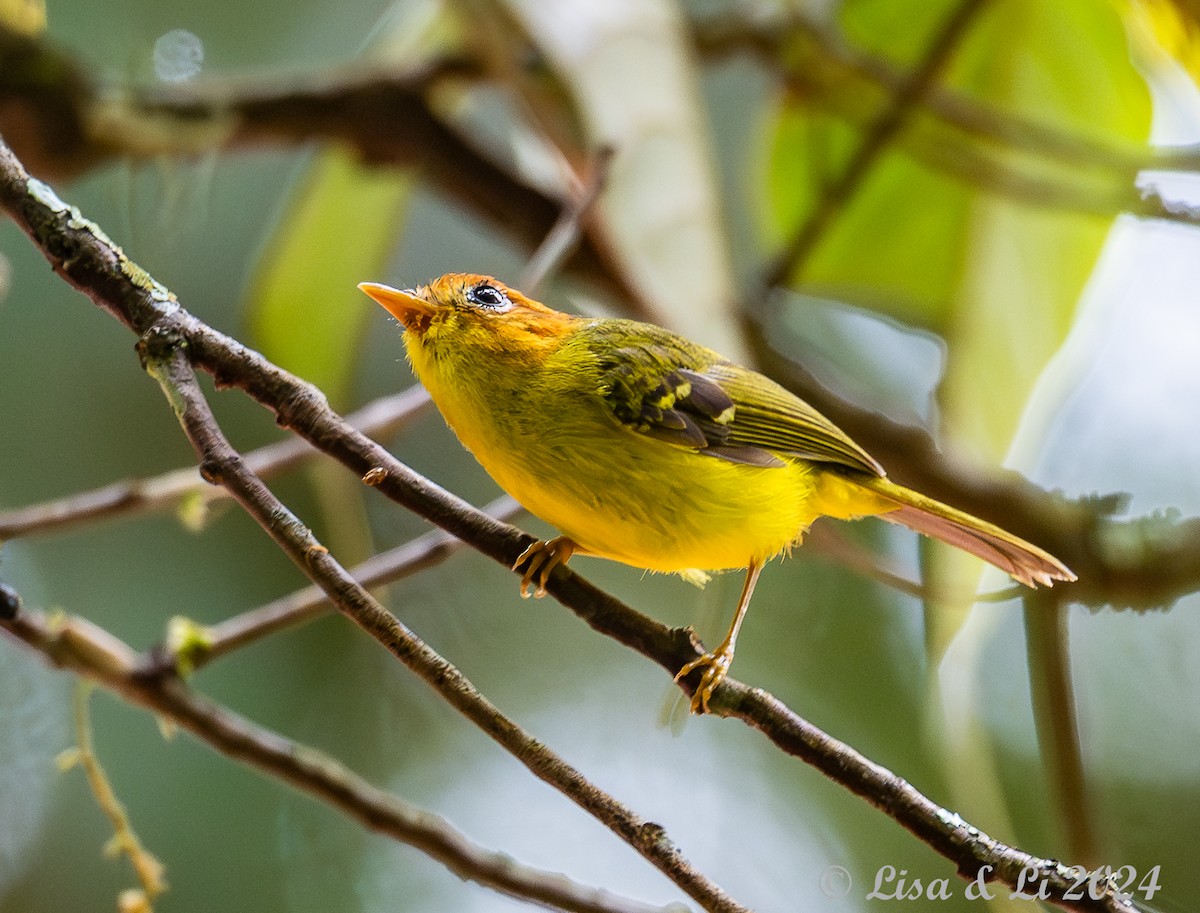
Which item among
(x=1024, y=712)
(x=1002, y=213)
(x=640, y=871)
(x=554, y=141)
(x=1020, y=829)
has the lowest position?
(x=640, y=871)

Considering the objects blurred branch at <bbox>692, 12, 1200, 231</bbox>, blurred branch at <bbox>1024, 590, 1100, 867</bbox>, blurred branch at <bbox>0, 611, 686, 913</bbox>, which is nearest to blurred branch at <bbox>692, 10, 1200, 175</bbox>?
blurred branch at <bbox>692, 12, 1200, 231</bbox>

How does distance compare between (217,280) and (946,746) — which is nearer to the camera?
(946,746)

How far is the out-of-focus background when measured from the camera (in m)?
1.64

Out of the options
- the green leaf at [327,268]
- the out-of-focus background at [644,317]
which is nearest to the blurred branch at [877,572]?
the out-of-focus background at [644,317]

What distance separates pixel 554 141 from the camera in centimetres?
197

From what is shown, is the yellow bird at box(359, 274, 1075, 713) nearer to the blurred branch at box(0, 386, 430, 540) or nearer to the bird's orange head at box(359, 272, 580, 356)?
the bird's orange head at box(359, 272, 580, 356)

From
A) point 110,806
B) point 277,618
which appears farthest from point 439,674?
point 110,806

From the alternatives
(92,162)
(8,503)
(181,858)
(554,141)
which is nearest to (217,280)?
(92,162)

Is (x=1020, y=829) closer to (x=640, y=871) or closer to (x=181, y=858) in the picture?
(x=640, y=871)

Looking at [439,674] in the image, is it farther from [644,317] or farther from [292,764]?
[644,317]

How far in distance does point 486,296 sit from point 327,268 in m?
1.11

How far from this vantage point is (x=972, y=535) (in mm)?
1260

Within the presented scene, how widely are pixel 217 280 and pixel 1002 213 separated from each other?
5.50 feet

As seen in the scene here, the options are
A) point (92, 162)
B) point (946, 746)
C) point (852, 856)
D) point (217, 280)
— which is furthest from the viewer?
point (217, 280)
